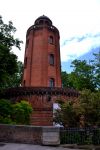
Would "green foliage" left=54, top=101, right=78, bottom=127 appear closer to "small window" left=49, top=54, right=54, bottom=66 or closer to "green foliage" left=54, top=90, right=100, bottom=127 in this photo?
"green foliage" left=54, top=90, right=100, bottom=127

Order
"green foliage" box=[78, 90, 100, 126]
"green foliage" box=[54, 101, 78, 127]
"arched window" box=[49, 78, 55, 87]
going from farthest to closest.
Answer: "arched window" box=[49, 78, 55, 87] → "green foliage" box=[54, 101, 78, 127] → "green foliage" box=[78, 90, 100, 126]

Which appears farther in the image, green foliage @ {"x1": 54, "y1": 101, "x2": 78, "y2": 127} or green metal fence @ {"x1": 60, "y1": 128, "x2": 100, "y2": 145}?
green foliage @ {"x1": 54, "y1": 101, "x2": 78, "y2": 127}

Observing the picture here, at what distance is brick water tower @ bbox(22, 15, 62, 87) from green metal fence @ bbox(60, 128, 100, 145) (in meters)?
24.8

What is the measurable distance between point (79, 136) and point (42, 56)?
27.7 m

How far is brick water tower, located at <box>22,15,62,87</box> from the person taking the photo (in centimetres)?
4644

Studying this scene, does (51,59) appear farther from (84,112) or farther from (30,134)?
(30,134)

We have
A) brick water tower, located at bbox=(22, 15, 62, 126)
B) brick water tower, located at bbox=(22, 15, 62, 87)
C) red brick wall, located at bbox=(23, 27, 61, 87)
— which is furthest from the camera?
brick water tower, located at bbox=(22, 15, 62, 87)

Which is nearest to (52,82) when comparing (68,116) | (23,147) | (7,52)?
(7,52)

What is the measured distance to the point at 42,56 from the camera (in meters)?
47.3

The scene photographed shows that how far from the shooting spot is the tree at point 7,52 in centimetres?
2956

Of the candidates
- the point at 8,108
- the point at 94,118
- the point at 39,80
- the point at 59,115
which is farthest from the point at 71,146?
the point at 39,80

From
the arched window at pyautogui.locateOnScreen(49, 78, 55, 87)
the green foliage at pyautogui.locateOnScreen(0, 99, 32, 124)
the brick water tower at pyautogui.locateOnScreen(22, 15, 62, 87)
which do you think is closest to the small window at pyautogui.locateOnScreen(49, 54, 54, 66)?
the brick water tower at pyautogui.locateOnScreen(22, 15, 62, 87)

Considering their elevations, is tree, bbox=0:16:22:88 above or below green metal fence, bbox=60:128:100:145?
above

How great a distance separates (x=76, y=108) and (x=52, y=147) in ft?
15.9
